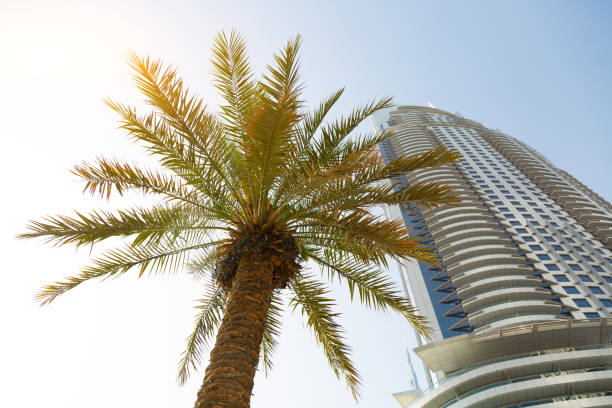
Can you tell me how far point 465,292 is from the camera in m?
43.6

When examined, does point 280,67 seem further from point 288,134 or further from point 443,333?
point 443,333

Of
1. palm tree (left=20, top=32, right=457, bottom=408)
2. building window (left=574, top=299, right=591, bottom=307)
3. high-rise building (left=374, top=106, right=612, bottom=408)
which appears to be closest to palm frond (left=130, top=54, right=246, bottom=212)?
palm tree (left=20, top=32, right=457, bottom=408)

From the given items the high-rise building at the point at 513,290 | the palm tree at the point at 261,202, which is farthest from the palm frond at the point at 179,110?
the high-rise building at the point at 513,290

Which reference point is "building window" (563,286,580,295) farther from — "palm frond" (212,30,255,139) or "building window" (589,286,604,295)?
"palm frond" (212,30,255,139)

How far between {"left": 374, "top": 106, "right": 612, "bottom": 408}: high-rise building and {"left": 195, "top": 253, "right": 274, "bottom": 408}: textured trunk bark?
1282cm

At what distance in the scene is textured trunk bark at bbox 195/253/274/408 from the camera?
4816 mm

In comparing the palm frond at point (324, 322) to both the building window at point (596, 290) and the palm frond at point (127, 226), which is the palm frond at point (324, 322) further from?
the building window at point (596, 290)

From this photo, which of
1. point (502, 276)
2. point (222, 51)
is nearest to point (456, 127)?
point (502, 276)

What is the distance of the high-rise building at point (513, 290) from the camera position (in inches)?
1161

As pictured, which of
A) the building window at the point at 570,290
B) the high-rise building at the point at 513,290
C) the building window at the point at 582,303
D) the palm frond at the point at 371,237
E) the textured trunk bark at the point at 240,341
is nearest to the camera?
the textured trunk bark at the point at 240,341

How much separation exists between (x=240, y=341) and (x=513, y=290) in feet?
140

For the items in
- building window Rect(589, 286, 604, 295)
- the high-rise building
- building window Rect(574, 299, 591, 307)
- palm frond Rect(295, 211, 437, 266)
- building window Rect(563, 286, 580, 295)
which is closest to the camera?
palm frond Rect(295, 211, 437, 266)

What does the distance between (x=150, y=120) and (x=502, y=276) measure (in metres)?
44.8

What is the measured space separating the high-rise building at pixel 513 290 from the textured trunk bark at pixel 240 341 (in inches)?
505
